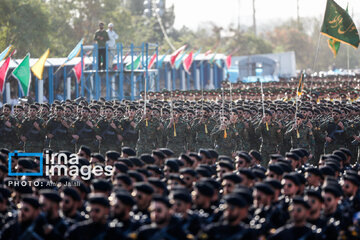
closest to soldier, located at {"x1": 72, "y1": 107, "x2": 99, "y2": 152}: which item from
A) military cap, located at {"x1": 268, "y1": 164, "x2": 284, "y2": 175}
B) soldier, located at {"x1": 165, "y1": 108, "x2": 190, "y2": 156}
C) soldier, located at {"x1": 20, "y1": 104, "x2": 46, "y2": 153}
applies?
soldier, located at {"x1": 20, "y1": 104, "x2": 46, "y2": 153}

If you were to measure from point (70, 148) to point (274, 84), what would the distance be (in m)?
22.3

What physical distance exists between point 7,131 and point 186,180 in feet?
→ 29.5

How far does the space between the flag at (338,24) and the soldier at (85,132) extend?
6.18 m

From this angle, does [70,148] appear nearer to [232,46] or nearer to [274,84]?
[274,84]

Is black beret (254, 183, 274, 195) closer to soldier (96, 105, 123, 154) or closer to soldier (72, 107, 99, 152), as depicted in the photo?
soldier (96, 105, 123, 154)

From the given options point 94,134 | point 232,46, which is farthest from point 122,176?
point 232,46

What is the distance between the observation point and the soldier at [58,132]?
16797 mm

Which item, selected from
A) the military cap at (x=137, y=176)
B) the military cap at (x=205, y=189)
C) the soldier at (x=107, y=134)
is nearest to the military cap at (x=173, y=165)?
the military cap at (x=137, y=176)

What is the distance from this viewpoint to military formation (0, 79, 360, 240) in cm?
719

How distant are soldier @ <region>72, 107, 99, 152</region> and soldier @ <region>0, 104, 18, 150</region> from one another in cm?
153

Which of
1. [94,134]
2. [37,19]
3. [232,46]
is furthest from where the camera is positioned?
[232,46]

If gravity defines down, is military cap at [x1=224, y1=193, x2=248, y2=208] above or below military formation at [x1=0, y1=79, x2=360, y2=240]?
above

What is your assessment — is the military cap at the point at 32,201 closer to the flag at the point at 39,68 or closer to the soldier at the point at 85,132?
the soldier at the point at 85,132

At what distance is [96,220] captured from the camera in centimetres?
714
